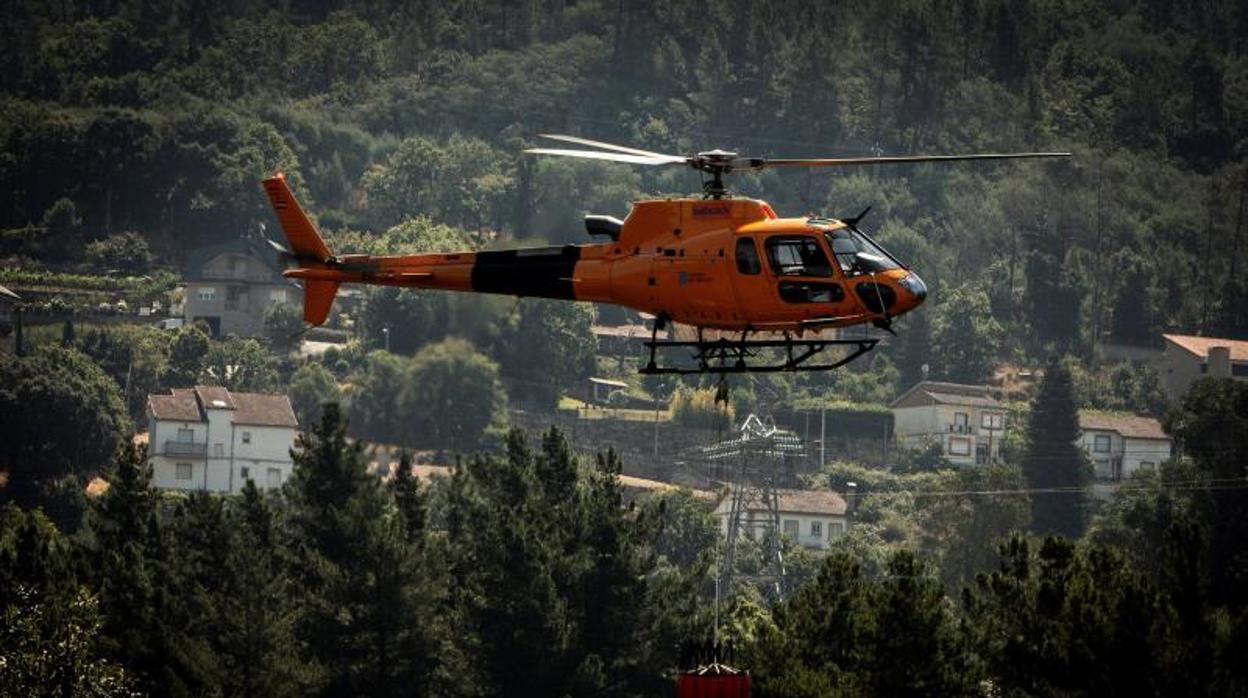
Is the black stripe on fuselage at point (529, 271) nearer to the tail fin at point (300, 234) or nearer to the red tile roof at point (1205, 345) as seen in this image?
the tail fin at point (300, 234)

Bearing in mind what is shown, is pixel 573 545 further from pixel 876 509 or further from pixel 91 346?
pixel 91 346

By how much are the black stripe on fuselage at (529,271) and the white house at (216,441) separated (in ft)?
312

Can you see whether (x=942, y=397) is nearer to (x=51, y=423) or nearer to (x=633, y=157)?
(x=51, y=423)

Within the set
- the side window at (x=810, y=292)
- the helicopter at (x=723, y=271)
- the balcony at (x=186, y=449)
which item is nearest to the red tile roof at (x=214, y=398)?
the balcony at (x=186, y=449)

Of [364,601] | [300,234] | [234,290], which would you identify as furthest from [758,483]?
[300,234]

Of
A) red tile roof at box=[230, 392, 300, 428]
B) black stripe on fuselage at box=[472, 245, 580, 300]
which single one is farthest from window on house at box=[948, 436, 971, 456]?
black stripe on fuselage at box=[472, 245, 580, 300]

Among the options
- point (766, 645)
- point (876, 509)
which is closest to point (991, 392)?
point (876, 509)

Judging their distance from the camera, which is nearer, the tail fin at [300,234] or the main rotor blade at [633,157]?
the main rotor blade at [633,157]

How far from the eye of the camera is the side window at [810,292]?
45.9 metres

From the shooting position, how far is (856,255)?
4606 centimetres

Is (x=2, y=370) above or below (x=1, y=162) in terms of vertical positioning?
below

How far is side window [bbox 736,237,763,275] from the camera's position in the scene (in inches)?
1825

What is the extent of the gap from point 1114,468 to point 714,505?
109ft

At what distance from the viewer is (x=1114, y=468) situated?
168m
